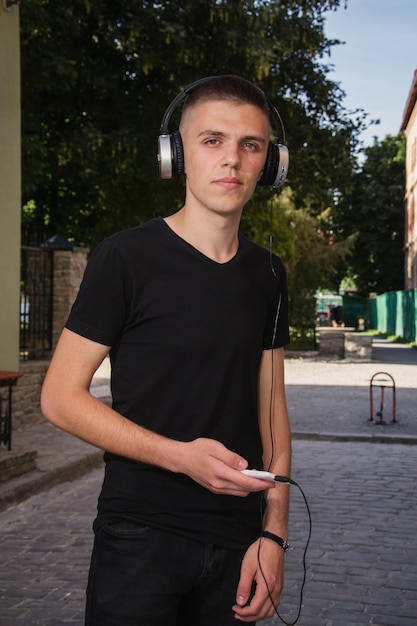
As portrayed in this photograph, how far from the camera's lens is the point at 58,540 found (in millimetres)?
7035

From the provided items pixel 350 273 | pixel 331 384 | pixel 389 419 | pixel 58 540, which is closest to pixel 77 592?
pixel 58 540

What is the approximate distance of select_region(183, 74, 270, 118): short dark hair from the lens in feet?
7.59

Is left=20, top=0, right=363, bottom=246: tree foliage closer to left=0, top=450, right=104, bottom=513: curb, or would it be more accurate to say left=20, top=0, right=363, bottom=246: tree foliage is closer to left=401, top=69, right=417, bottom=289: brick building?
left=0, top=450, right=104, bottom=513: curb

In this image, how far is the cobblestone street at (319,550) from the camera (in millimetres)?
5406

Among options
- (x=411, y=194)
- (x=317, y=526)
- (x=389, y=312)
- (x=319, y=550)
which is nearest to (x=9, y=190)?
(x=317, y=526)

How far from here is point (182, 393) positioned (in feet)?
7.29

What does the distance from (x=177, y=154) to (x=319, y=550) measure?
4750 mm

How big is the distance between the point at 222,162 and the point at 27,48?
620 inches

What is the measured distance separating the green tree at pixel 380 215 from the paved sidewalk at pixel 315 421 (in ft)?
111

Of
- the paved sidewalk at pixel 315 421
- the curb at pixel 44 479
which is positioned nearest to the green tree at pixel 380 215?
the paved sidewalk at pixel 315 421

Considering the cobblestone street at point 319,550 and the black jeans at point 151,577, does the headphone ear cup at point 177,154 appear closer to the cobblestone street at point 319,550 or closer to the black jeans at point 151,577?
the black jeans at point 151,577

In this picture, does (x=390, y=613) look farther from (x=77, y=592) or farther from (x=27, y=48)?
(x=27, y=48)

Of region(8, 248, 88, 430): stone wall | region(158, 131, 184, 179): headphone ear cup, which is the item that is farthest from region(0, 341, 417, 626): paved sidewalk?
region(158, 131, 184, 179): headphone ear cup

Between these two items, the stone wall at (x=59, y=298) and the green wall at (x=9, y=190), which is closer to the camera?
the green wall at (x=9, y=190)
